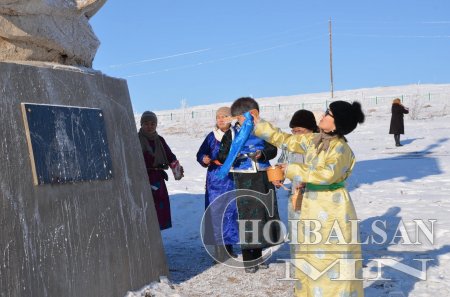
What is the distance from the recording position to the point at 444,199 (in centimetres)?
731

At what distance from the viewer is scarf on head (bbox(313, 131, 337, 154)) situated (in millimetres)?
3193

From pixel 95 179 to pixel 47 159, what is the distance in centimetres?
44

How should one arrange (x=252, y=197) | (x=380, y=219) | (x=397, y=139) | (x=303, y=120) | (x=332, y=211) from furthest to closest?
(x=397, y=139) < (x=380, y=219) < (x=252, y=197) < (x=303, y=120) < (x=332, y=211)

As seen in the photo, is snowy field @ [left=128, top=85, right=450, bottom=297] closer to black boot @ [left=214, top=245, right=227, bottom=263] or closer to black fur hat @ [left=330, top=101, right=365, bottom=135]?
black boot @ [left=214, top=245, right=227, bottom=263]

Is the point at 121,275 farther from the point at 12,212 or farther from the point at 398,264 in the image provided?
the point at 398,264

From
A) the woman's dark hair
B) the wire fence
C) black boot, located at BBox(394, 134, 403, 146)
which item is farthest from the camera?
the wire fence

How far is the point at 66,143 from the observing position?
3.23 m

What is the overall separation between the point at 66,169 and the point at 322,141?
5.00ft

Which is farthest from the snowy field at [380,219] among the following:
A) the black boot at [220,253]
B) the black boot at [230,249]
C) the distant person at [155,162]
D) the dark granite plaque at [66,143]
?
the dark granite plaque at [66,143]

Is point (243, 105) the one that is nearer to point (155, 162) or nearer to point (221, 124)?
point (221, 124)

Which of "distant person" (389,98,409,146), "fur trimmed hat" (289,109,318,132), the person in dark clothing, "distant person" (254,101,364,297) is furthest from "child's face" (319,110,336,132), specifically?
"distant person" (389,98,409,146)

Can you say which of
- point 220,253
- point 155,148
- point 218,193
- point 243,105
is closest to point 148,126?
point 155,148

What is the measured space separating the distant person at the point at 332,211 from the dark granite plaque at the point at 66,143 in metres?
1.23

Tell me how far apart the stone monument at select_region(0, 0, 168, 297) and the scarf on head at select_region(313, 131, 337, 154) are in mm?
1361
